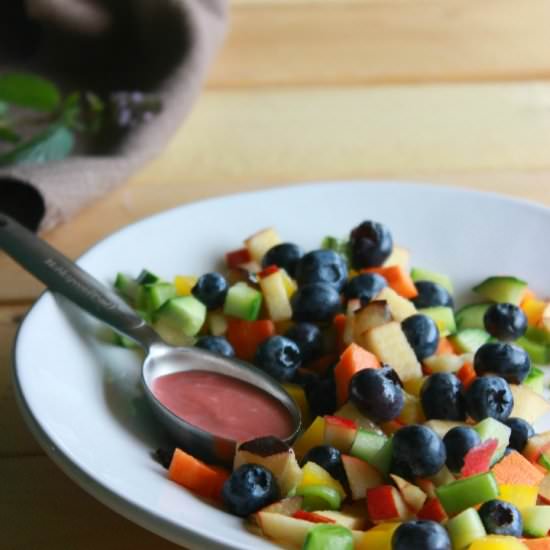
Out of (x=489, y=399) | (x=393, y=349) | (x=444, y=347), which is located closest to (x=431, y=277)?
(x=444, y=347)

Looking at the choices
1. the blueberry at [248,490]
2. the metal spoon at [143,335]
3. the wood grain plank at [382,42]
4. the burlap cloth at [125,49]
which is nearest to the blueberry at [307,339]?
the metal spoon at [143,335]

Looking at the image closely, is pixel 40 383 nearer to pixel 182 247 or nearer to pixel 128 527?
pixel 128 527

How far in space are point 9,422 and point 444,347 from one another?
0.61 metres

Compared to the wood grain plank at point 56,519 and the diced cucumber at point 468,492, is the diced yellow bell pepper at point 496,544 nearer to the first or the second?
the diced cucumber at point 468,492

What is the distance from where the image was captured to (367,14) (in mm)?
2770

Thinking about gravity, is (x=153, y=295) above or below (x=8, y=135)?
above

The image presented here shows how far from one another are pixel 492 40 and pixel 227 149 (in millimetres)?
828

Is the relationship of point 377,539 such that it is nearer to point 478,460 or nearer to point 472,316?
point 478,460

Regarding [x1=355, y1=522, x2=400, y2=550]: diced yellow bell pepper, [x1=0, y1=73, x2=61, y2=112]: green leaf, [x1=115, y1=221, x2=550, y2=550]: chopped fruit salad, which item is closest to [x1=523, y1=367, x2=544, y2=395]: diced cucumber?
[x1=115, y1=221, x2=550, y2=550]: chopped fruit salad

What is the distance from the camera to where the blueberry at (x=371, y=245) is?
164 cm

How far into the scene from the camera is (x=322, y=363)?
150 cm

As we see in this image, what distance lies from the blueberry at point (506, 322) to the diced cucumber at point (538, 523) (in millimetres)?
435

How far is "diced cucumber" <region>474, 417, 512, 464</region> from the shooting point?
4.14 feet

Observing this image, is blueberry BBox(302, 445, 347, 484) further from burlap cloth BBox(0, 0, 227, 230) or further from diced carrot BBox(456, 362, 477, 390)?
burlap cloth BBox(0, 0, 227, 230)
